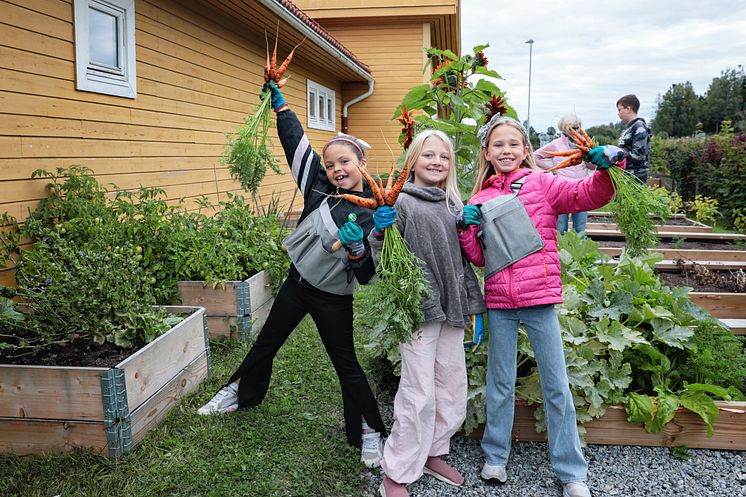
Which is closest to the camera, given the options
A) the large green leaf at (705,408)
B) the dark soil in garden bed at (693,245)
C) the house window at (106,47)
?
the large green leaf at (705,408)

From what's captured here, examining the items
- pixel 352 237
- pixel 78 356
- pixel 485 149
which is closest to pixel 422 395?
pixel 352 237

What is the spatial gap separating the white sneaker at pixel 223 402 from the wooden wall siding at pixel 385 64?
1202 cm

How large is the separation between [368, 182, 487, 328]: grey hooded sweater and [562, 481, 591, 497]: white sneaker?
3.41ft

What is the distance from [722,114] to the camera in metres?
70.8

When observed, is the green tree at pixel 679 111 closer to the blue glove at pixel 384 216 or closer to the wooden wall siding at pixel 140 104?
the wooden wall siding at pixel 140 104

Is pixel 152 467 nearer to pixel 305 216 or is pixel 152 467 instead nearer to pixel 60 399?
pixel 60 399

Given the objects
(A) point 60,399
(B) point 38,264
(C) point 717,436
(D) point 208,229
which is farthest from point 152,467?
(C) point 717,436

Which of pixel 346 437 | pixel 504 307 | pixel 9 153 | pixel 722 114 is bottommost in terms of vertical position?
pixel 346 437

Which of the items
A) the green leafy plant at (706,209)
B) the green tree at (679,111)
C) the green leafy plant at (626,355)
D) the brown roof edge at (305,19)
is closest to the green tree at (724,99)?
the green tree at (679,111)

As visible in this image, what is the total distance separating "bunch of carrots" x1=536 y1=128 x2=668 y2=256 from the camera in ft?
9.39

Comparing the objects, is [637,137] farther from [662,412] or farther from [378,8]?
[378,8]

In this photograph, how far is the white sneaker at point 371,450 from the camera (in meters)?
3.24

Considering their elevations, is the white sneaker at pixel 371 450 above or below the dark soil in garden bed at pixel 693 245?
below

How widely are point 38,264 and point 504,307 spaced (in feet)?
9.35
